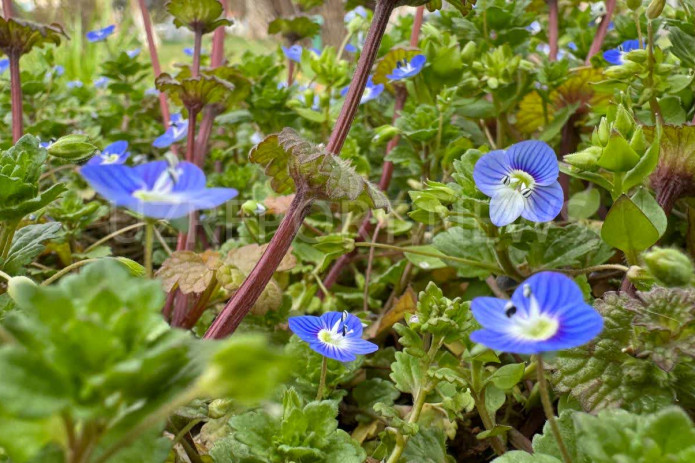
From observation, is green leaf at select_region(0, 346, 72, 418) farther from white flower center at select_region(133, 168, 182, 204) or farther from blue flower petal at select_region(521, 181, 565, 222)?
blue flower petal at select_region(521, 181, 565, 222)

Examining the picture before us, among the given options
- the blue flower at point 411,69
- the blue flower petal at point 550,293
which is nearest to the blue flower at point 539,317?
the blue flower petal at point 550,293

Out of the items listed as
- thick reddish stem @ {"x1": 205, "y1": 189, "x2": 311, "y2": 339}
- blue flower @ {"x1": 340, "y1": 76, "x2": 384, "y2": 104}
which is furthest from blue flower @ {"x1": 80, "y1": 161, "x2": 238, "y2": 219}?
blue flower @ {"x1": 340, "y1": 76, "x2": 384, "y2": 104}

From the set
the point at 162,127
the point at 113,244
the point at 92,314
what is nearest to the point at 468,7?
the point at 92,314

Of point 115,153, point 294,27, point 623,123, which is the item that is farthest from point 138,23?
point 623,123

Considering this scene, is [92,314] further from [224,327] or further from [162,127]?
[162,127]

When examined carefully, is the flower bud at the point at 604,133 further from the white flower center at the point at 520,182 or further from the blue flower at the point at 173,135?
the blue flower at the point at 173,135
